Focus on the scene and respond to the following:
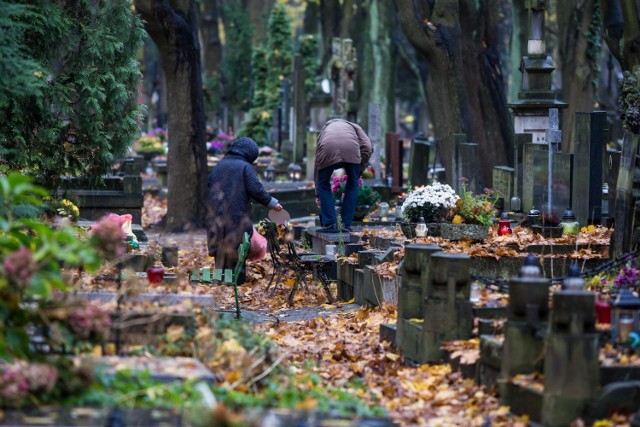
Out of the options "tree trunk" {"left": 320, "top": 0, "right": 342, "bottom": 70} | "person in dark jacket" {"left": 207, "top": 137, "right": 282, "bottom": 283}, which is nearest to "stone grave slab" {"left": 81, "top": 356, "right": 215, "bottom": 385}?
"person in dark jacket" {"left": 207, "top": 137, "right": 282, "bottom": 283}

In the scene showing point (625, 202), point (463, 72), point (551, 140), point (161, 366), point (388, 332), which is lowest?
point (388, 332)

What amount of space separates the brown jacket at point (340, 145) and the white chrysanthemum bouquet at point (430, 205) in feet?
4.55

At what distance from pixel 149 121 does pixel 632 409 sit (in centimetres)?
4398

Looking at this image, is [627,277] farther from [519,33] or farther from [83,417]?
[519,33]

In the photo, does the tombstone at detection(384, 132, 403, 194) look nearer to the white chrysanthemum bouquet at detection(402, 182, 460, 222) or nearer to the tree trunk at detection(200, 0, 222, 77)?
the white chrysanthemum bouquet at detection(402, 182, 460, 222)

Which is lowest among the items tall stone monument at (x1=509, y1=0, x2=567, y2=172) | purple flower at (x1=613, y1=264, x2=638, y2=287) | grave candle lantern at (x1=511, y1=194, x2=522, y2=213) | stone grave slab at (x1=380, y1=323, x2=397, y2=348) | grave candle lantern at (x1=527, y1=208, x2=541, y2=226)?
stone grave slab at (x1=380, y1=323, x2=397, y2=348)

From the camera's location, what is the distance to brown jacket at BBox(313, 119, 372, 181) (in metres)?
18.5

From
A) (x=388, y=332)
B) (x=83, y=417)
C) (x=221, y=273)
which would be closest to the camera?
(x=83, y=417)

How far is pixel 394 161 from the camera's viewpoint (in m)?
30.5

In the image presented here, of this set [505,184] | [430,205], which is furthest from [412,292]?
[505,184]

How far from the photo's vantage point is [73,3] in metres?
17.6

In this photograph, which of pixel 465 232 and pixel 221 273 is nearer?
pixel 221 273

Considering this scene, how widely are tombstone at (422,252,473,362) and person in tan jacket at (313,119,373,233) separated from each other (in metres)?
6.56

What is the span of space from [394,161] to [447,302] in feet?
61.3
